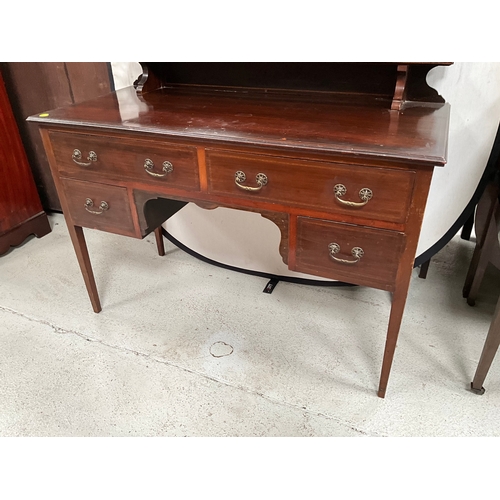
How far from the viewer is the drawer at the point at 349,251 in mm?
1224

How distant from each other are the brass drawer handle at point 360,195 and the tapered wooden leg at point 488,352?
60cm

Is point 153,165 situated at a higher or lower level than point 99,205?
higher

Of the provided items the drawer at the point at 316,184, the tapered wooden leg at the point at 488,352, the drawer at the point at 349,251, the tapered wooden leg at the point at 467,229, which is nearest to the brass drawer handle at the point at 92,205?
the drawer at the point at 316,184

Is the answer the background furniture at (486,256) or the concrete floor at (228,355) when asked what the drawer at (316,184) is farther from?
the concrete floor at (228,355)

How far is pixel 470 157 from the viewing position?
181cm

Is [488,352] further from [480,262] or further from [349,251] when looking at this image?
[349,251]

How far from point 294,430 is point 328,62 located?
1.24m

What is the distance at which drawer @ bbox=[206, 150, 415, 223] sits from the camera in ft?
3.73

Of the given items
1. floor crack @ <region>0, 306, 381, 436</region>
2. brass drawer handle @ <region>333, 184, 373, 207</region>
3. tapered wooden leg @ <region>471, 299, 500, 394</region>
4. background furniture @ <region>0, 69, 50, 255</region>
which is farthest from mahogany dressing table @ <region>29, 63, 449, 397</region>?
background furniture @ <region>0, 69, 50, 255</region>

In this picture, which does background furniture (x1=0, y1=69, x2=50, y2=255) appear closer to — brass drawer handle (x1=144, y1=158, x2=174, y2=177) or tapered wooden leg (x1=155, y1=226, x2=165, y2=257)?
tapered wooden leg (x1=155, y1=226, x2=165, y2=257)

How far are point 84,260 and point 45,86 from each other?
1130 mm

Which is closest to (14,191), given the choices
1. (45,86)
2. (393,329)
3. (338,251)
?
(45,86)

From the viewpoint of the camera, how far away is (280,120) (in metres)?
1.35
